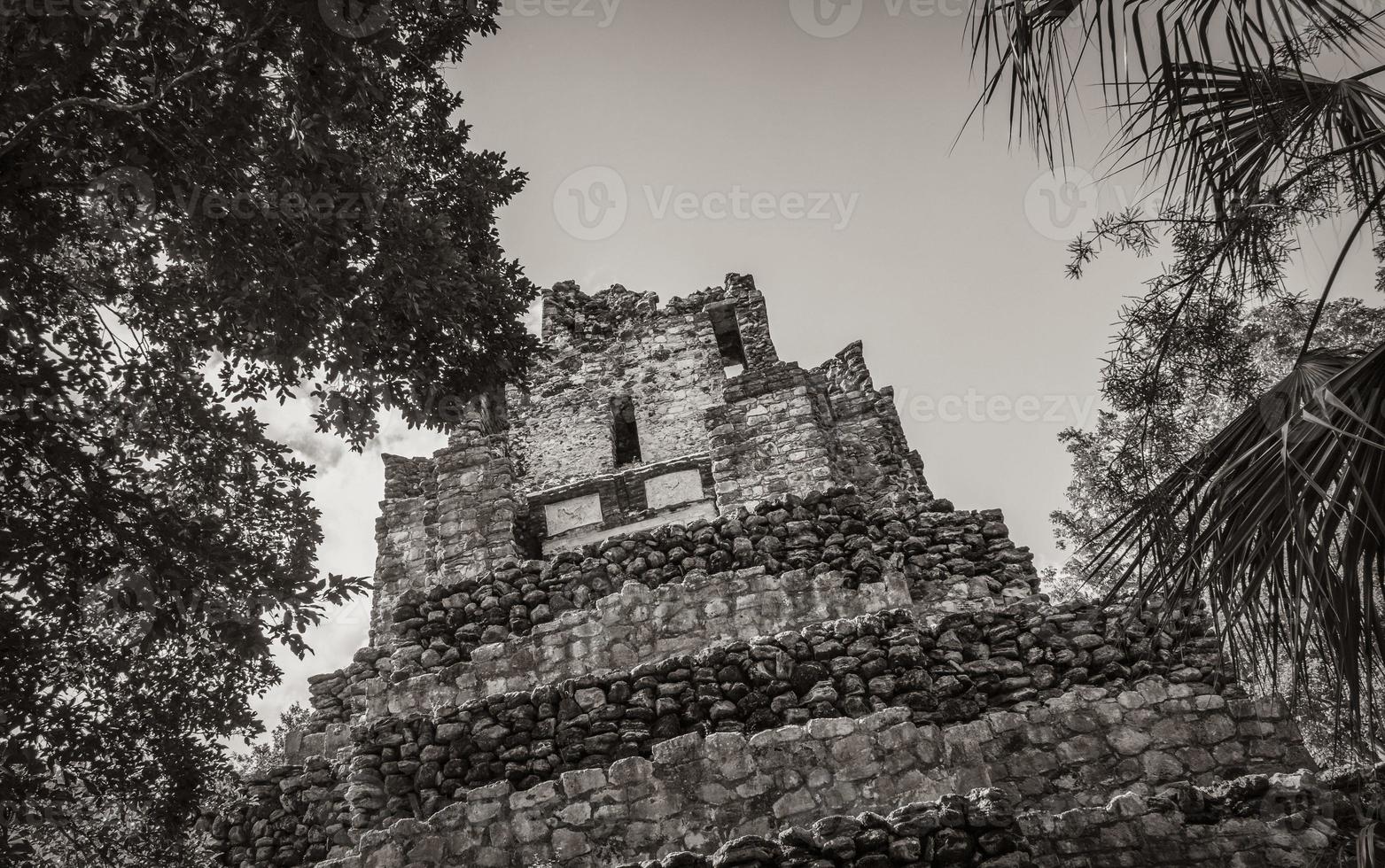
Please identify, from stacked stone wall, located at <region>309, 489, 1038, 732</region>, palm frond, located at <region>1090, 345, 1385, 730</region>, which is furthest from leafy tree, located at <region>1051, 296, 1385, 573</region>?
palm frond, located at <region>1090, 345, 1385, 730</region>

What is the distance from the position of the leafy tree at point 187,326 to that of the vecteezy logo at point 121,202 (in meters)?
0.02

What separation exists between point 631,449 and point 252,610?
261 inches

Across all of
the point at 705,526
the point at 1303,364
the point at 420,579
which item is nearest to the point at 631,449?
the point at 420,579

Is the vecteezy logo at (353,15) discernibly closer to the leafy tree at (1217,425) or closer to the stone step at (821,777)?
the stone step at (821,777)

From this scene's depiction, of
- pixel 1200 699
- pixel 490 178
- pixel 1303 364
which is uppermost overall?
pixel 490 178

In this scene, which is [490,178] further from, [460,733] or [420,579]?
[420,579]

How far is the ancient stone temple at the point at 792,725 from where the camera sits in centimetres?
438

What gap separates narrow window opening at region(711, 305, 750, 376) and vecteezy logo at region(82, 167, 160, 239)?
299 inches

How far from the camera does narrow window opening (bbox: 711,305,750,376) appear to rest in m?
12.5

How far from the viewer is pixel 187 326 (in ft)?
20.3

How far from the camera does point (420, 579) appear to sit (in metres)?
10.1
